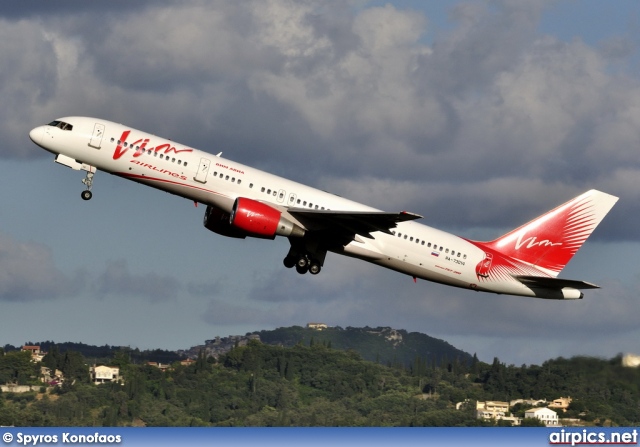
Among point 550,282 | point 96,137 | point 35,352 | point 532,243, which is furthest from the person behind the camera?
point 35,352

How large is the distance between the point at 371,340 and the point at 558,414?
71.8m

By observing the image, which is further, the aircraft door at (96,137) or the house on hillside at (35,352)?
the house on hillside at (35,352)

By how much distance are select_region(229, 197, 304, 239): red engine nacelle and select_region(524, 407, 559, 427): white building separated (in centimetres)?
3932

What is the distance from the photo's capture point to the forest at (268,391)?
10425 centimetres

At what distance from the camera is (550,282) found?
197ft

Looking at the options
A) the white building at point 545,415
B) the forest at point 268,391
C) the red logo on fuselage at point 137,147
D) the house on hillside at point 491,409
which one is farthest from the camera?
the forest at point 268,391

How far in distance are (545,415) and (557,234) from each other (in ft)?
99.7

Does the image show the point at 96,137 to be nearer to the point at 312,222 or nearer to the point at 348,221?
the point at 312,222

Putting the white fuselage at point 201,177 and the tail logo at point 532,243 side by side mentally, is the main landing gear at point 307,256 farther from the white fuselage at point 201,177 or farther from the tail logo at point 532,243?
the tail logo at point 532,243

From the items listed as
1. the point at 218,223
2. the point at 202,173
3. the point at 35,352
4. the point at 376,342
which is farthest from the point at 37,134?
the point at 376,342

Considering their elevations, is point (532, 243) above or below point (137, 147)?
below

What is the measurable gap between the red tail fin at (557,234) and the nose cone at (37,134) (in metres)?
24.6

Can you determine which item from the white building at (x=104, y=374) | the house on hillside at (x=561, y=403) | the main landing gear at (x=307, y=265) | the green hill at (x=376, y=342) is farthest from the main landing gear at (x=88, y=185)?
the green hill at (x=376, y=342)

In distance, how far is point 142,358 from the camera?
13400 cm
